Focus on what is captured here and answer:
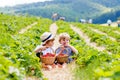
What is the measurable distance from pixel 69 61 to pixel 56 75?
7.38 feet

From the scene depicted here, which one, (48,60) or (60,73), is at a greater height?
(48,60)

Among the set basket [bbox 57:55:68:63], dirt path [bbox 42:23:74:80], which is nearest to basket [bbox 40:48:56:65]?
dirt path [bbox 42:23:74:80]

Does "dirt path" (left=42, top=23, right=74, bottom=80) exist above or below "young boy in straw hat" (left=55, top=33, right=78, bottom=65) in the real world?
below

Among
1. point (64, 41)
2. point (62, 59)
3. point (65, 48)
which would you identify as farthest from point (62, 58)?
point (64, 41)

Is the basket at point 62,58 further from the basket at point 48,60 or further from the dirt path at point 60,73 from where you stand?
the basket at point 48,60

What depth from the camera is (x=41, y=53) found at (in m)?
13.3

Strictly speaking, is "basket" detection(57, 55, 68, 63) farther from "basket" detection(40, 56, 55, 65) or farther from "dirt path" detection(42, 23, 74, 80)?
"basket" detection(40, 56, 55, 65)

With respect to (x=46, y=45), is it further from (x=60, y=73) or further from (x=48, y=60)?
(x=60, y=73)

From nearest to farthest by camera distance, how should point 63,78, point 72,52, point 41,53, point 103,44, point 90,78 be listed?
point 90,78 → point 63,78 → point 41,53 → point 72,52 → point 103,44

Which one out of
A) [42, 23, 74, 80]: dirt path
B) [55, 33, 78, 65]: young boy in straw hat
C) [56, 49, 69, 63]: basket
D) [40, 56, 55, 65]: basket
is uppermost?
[55, 33, 78, 65]: young boy in straw hat

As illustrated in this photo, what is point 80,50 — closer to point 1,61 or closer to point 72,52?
point 72,52

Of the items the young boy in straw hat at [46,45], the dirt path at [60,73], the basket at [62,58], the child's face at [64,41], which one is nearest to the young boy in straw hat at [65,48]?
the child's face at [64,41]

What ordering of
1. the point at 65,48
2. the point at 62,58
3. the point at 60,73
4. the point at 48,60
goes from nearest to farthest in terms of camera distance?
the point at 60,73 < the point at 48,60 < the point at 62,58 < the point at 65,48

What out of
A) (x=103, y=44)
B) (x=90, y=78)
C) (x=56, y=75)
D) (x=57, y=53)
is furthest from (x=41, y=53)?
(x=103, y=44)
